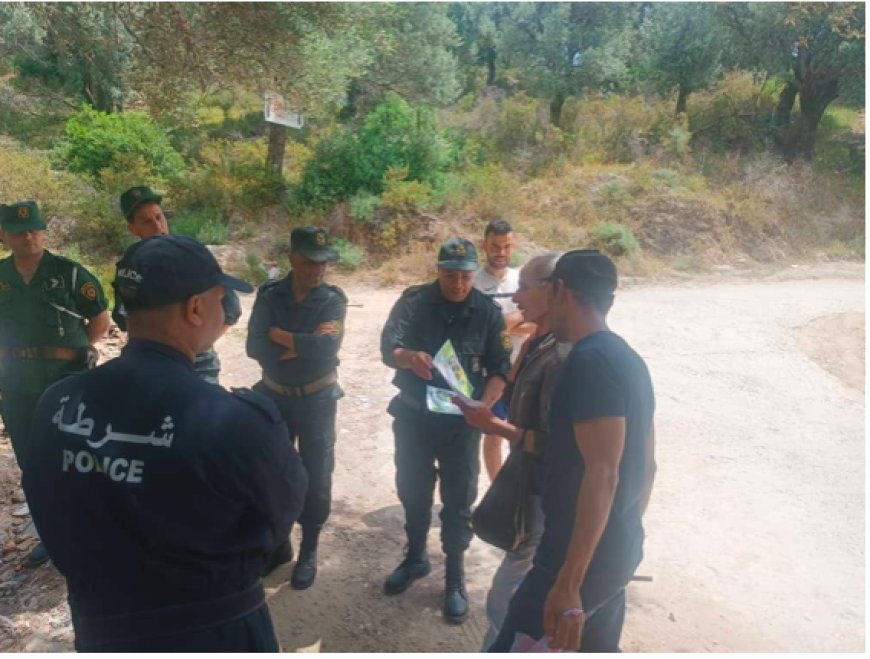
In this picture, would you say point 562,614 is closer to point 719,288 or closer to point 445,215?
point 719,288

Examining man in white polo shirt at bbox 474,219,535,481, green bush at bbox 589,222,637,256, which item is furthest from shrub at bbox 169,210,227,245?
man in white polo shirt at bbox 474,219,535,481

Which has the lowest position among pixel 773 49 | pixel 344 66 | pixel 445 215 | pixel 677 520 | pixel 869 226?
pixel 677 520

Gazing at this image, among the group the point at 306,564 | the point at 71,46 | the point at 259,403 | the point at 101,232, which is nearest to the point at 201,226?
the point at 101,232

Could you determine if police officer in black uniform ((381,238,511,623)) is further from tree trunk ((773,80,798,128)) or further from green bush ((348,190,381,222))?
tree trunk ((773,80,798,128))

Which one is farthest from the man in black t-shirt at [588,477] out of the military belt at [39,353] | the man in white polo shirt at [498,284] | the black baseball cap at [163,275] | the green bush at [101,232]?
the green bush at [101,232]

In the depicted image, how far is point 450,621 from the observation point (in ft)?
11.4

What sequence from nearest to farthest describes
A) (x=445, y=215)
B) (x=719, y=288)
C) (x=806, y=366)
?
1. (x=806, y=366)
2. (x=719, y=288)
3. (x=445, y=215)

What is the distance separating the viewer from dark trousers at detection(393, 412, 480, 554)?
3.54m

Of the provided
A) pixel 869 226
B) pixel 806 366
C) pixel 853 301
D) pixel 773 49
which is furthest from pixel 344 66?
pixel 773 49

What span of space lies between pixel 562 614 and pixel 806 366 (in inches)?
287

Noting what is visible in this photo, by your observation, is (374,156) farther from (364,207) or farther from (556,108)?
(556,108)

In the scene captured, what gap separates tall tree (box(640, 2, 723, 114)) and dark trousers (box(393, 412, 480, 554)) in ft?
60.1

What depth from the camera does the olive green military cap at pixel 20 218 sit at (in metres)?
3.61

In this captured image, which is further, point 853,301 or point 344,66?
point 853,301
